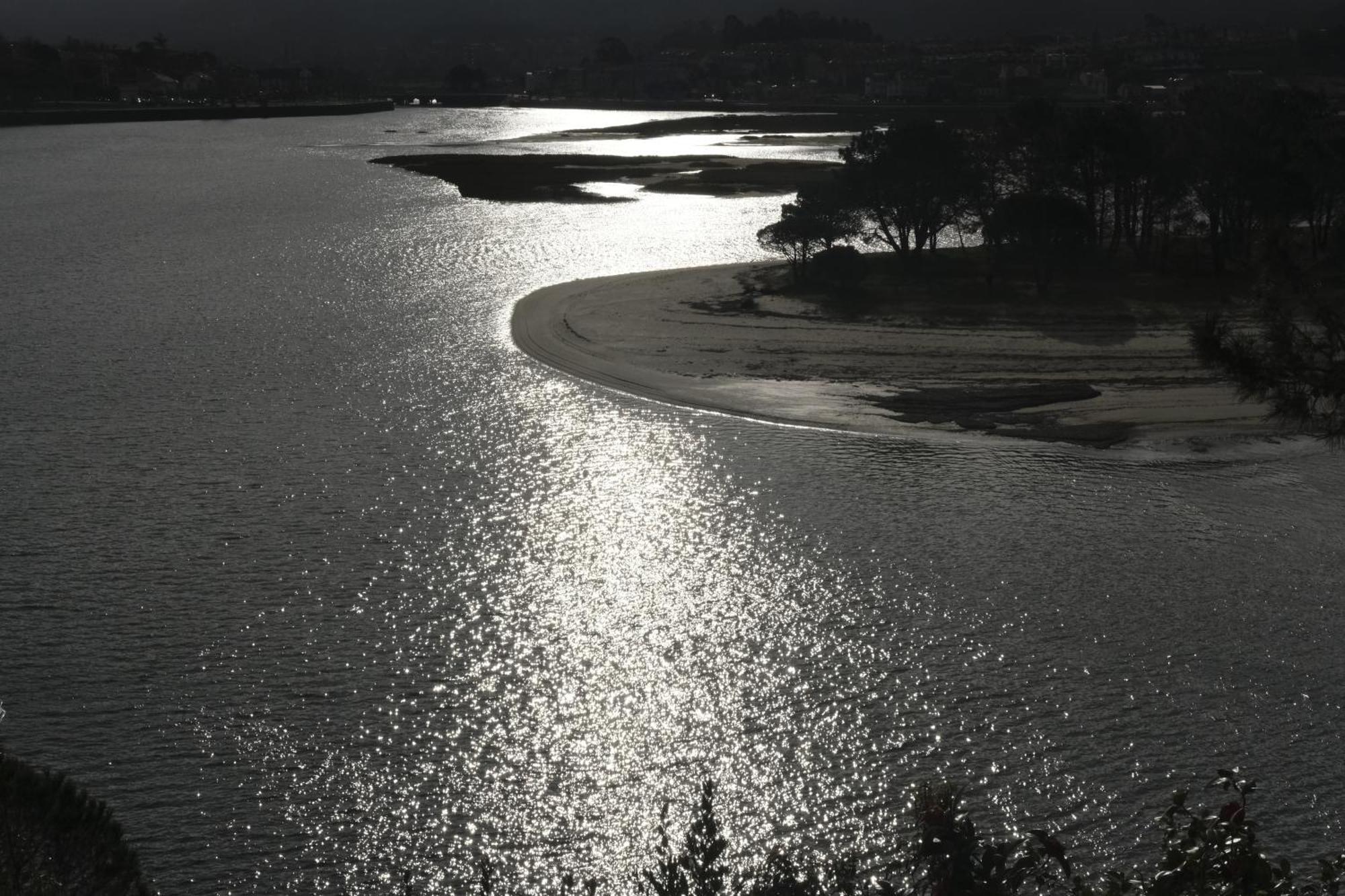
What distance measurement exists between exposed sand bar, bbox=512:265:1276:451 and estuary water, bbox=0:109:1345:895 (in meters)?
1.28

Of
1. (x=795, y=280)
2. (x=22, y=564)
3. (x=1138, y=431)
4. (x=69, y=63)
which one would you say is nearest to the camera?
(x=22, y=564)

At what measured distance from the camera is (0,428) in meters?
24.3

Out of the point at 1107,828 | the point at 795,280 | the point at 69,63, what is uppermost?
the point at 69,63

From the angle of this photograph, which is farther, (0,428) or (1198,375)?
(1198,375)

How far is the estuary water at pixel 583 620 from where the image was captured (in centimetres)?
1243

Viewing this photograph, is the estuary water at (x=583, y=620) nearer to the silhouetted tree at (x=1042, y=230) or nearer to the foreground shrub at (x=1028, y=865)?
the foreground shrub at (x=1028, y=865)

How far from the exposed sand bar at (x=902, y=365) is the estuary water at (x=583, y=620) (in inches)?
50.3

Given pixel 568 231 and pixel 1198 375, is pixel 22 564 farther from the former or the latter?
pixel 568 231

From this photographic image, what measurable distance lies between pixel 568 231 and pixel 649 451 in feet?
92.0

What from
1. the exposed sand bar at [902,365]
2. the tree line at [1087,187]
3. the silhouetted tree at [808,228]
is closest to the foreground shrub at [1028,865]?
the exposed sand bar at [902,365]

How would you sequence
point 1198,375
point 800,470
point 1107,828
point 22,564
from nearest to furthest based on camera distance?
point 1107,828 < point 22,564 < point 800,470 < point 1198,375

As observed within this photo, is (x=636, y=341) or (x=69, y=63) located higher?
(x=69, y=63)

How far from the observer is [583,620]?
649 inches

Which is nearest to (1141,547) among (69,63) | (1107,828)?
(1107,828)
